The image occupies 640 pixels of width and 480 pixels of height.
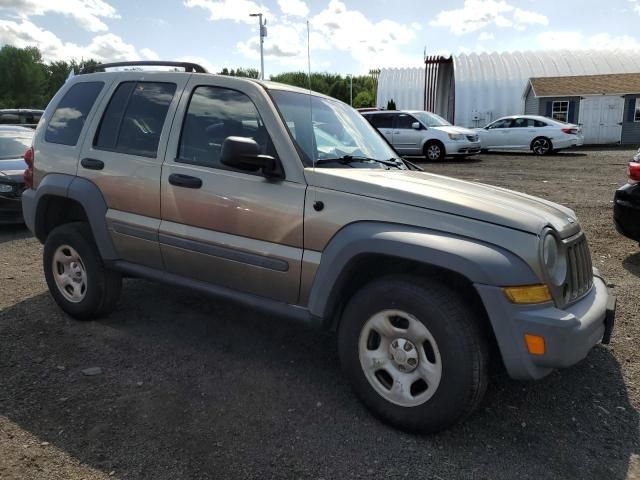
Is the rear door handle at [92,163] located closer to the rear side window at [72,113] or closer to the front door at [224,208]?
the rear side window at [72,113]

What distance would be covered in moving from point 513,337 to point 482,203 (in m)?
0.70

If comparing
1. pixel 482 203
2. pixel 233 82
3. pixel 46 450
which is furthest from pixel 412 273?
pixel 46 450

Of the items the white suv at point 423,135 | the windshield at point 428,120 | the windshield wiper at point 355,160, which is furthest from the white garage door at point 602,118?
the windshield wiper at point 355,160

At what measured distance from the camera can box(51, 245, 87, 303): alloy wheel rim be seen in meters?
4.25

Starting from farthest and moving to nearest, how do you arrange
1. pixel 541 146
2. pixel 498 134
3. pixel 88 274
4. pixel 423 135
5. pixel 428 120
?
pixel 498 134 < pixel 541 146 < pixel 428 120 < pixel 423 135 < pixel 88 274

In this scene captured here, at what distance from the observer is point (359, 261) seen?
2.92 m

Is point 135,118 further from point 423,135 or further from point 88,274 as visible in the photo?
point 423,135

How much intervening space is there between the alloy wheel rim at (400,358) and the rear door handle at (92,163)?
2350 millimetres

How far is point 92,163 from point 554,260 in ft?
10.5

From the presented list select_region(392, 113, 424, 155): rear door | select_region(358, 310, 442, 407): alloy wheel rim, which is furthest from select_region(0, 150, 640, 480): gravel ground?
select_region(392, 113, 424, 155): rear door

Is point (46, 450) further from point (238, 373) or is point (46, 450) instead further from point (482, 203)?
point (482, 203)

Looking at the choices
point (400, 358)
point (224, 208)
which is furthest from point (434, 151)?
point (400, 358)

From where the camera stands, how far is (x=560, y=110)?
92.3ft

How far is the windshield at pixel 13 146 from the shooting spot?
8492 millimetres
